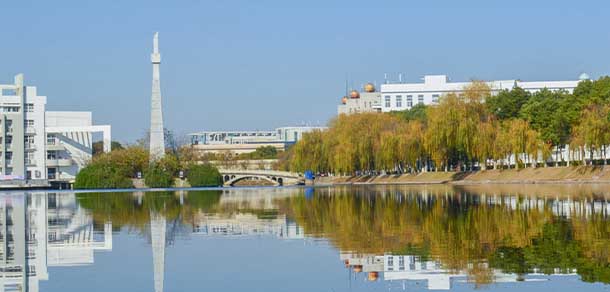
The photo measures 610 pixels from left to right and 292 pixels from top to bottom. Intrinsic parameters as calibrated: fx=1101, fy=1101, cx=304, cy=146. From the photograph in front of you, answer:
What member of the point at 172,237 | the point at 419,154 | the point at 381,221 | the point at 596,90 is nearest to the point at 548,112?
the point at 596,90

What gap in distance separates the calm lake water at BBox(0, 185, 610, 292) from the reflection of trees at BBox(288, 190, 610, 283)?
0.09 ft

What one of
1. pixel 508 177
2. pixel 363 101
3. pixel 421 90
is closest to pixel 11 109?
pixel 421 90

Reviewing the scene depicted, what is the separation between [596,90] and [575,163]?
257 inches

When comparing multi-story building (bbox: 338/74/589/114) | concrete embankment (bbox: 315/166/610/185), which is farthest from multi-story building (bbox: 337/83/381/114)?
concrete embankment (bbox: 315/166/610/185)

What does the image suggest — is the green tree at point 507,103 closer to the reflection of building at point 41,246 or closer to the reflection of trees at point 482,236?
the reflection of trees at point 482,236

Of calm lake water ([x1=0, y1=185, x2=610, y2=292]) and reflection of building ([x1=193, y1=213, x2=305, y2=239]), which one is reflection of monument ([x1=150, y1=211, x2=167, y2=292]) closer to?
calm lake water ([x1=0, y1=185, x2=610, y2=292])

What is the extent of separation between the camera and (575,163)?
229 feet

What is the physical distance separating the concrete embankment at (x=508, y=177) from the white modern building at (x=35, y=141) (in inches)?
1548

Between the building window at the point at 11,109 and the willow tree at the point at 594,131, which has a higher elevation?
the building window at the point at 11,109

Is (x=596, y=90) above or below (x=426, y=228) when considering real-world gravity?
above

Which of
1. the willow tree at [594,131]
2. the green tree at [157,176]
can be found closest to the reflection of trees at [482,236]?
the willow tree at [594,131]

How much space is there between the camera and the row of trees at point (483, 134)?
231 feet

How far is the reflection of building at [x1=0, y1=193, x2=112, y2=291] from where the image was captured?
17323 millimetres

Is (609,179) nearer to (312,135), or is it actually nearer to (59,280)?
(312,135)
